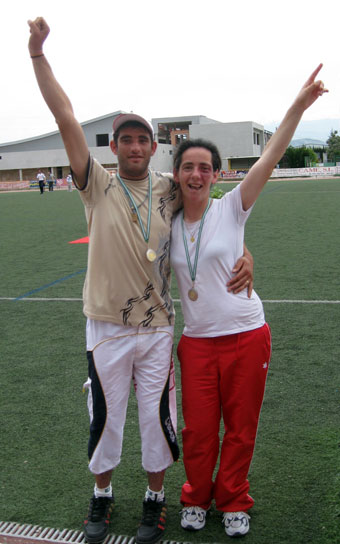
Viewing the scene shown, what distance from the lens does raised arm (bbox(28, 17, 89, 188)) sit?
2498 mm

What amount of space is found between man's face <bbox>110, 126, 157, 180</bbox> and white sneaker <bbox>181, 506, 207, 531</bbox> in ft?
5.16

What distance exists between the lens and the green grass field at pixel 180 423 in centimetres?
280

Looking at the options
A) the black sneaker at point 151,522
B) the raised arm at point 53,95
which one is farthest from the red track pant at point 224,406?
the raised arm at point 53,95

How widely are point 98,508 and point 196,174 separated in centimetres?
Answer: 162

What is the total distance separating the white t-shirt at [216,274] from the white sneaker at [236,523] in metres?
0.83

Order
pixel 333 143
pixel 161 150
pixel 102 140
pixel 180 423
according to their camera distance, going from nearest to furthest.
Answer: pixel 180 423 → pixel 161 150 → pixel 102 140 → pixel 333 143

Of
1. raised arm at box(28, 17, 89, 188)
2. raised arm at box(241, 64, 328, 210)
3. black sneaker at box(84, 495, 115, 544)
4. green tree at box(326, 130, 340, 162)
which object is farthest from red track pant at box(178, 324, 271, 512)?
green tree at box(326, 130, 340, 162)

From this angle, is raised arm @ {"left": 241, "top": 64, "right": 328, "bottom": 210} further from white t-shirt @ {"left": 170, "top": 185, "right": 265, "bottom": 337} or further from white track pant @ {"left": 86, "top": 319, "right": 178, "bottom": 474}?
white track pant @ {"left": 86, "top": 319, "right": 178, "bottom": 474}

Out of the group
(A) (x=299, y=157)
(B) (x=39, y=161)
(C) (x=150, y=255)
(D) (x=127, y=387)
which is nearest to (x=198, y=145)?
(C) (x=150, y=255)

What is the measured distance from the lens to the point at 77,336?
5.57 metres

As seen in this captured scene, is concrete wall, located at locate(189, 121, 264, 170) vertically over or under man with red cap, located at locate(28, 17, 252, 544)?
over

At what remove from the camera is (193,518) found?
272cm

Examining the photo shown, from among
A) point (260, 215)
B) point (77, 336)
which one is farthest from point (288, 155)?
point (77, 336)

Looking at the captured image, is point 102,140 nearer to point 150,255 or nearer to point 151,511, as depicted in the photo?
point 150,255
